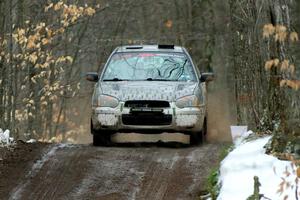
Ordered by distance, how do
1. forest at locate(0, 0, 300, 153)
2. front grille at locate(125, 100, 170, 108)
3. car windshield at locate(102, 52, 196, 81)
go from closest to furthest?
forest at locate(0, 0, 300, 153), front grille at locate(125, 100, 170, 108), car windshield at locate(102, 52, 196, 81)

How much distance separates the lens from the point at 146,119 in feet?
42.5

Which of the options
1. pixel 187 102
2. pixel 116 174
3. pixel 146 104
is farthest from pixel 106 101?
pixel 116 174

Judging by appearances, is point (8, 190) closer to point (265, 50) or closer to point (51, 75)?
point (265, 50)

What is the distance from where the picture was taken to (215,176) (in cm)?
930

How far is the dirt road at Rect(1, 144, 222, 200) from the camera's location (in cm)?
947

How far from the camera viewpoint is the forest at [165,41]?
8.30 m

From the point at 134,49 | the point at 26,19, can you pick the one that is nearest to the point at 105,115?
the point at 134,49

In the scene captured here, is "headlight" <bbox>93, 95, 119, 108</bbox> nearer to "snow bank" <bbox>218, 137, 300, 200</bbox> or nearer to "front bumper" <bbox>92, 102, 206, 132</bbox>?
"front bumper" <bbox>92, 102, 206, 132</bbox>

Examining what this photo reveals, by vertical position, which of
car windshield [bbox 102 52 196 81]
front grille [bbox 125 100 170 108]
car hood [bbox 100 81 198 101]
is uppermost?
car windshield [bbox 102 52 196 81]

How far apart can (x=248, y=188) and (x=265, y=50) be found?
8.40 feet

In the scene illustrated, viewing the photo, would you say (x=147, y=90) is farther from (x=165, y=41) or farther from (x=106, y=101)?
(x=165, y=41)

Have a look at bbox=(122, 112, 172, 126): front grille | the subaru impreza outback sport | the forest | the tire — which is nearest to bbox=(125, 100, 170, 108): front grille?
the subaru impreza outback sport

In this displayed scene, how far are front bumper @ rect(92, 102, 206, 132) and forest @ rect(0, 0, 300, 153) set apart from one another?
0.87m

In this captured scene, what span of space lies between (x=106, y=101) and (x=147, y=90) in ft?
2.40
